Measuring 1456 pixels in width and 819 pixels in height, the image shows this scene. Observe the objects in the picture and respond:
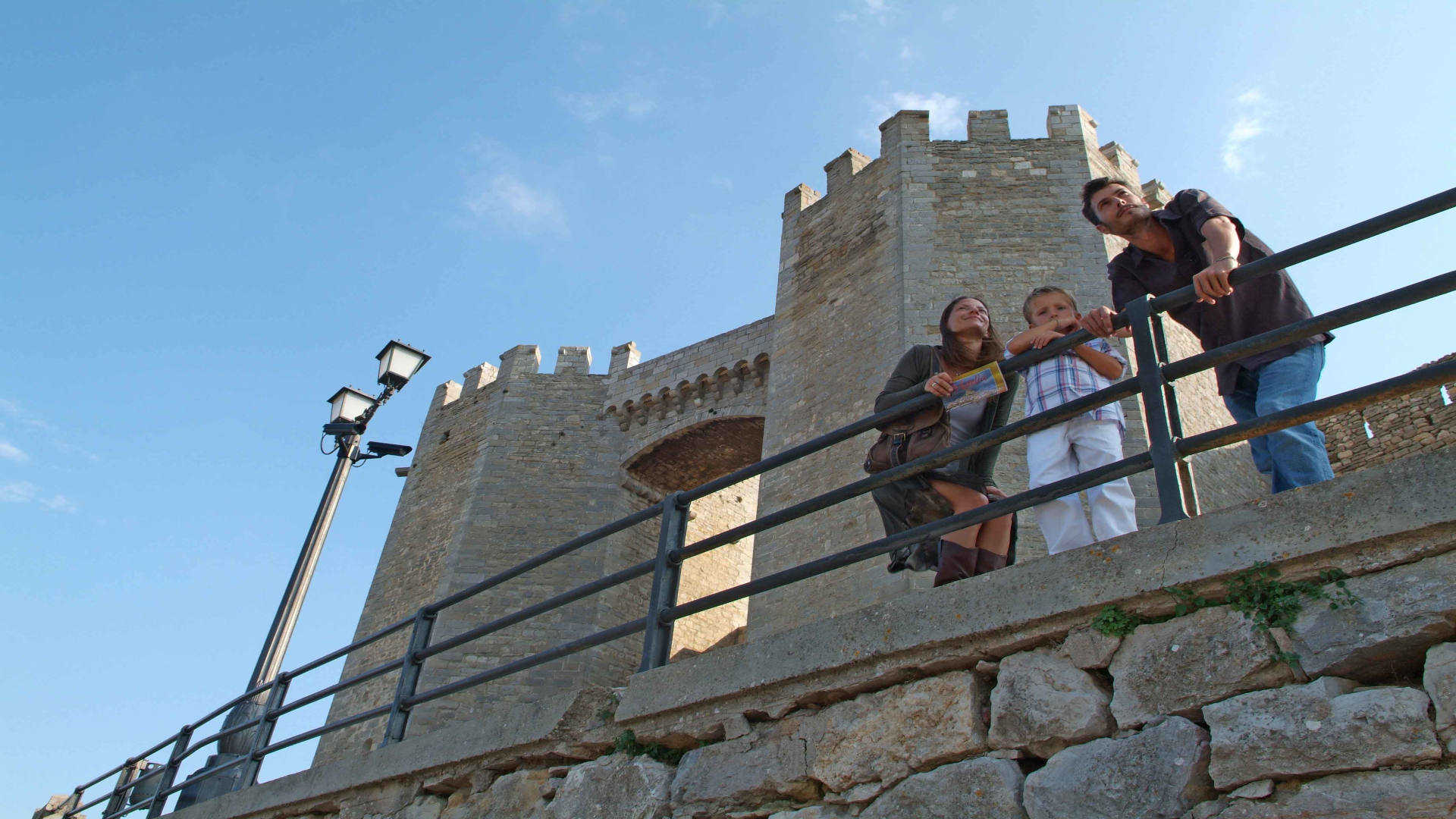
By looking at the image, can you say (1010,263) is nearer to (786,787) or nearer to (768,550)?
(768,550)

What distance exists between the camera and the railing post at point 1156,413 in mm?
2662

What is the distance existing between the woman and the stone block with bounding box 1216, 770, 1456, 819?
1.33 metres

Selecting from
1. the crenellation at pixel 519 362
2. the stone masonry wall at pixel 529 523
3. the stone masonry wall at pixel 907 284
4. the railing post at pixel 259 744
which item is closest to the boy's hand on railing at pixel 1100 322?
the railing post at pixel 259 744

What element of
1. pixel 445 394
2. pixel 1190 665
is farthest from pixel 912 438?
pixel 445 394

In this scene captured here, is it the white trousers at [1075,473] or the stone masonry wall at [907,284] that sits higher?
the stone masonry wall at [907,284]

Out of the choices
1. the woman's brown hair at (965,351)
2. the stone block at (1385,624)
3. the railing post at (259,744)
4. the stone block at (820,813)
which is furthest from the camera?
the railing post at (259,744)

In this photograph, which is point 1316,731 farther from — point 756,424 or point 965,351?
point 756,424

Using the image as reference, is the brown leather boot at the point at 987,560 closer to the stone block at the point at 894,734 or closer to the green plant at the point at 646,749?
the stone block at the point at 894,734

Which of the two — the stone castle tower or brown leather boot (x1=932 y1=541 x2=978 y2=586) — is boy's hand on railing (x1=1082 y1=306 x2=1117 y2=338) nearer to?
brown leather boot (x1=932 y1=541 x2=978 y2=586)

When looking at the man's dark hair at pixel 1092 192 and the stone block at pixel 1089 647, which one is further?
the man's dark hair at pixel 1092 192

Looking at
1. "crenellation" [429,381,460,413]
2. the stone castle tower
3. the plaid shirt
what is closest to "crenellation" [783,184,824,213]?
the stone castle tower

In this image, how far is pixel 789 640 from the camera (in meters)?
3.17

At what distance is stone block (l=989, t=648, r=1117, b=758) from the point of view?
8.20 ft

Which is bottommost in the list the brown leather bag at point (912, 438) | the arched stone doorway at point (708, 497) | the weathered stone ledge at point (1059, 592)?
the weathered stone ledge at point (1059, 592)
